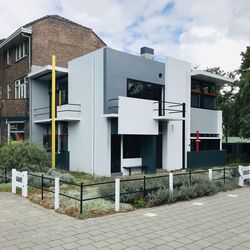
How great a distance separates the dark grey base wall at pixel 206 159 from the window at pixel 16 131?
11.0m

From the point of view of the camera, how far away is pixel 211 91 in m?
21.5

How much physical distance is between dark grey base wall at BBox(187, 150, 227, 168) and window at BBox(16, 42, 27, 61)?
12712 millimetres

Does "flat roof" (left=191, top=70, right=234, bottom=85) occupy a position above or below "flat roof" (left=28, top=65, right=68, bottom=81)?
above

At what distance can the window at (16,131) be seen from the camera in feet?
64.0

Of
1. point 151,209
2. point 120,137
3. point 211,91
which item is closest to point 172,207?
point 151,209

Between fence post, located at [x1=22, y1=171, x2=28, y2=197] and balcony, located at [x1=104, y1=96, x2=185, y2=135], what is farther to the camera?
balcony, located at [x1=104, y1=96, x2=185, y2=135]

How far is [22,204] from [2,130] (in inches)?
534

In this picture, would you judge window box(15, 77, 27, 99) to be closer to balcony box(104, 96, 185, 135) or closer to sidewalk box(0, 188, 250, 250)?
balcony box(104, 96, 185, 135)

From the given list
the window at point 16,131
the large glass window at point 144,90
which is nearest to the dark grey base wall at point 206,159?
the large glass window at point 144,90

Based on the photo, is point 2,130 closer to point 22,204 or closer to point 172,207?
point 22,204

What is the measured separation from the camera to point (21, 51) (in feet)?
66.1

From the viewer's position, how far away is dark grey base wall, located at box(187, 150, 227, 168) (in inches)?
725

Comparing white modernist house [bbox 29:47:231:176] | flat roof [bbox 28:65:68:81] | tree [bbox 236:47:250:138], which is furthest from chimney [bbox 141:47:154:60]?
tree [bbox 236:47:250:138]

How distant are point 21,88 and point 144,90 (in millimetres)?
9155
